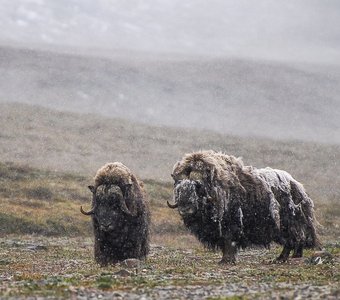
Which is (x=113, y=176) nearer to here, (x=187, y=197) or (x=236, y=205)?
(x=187, y=197)

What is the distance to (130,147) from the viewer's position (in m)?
110

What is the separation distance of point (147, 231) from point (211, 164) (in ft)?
8.83

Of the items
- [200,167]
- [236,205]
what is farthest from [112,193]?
[236,205]

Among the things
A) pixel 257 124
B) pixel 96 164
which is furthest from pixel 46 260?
pixel 257 124

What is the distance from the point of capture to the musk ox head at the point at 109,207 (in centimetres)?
1933

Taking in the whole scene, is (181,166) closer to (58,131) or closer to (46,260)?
(46,260)

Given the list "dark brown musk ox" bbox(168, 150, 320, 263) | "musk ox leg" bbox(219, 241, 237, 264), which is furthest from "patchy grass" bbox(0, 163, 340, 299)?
"dark brown musk ox" bbox(168, 150, 320, 263)

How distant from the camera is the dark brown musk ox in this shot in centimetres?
1947

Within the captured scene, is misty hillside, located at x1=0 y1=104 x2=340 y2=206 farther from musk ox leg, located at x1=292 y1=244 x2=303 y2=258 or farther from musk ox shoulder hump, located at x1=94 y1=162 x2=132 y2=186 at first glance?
musk ox shoulder hump, located at x1=94 y1=162 x2=132 y2=186

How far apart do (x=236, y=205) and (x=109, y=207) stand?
11.1 ft

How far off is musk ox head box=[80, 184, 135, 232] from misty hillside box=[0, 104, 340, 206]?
53.4 m

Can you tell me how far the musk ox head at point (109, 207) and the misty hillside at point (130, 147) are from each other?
53360 mm

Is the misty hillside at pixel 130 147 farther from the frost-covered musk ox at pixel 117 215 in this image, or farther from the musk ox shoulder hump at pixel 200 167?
the frost-covered musk ox at pixel 117 215

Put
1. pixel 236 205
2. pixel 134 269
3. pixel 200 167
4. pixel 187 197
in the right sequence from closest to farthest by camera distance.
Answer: pixel 134 269
pixel 187 197
pixel 200 167
pixel 236 205
